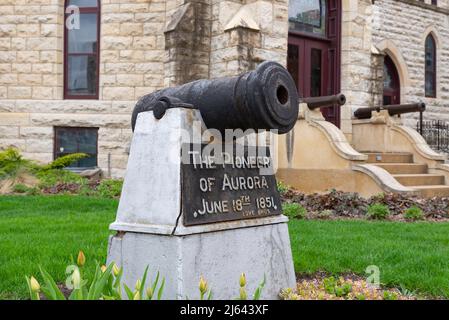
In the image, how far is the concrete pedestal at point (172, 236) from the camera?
3.76 meters

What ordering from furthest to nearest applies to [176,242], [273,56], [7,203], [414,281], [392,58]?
[392,58]
[273,56]
[7,203]
[414,281]
[176,242]

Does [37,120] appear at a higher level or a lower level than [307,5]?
lower

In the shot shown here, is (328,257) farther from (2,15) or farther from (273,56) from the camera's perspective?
(2,15)

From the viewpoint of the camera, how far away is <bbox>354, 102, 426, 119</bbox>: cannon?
13094 mm

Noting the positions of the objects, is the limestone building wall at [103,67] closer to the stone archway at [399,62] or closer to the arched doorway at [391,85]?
the stone archway at [399,62]

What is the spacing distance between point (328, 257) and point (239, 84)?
8.49ft

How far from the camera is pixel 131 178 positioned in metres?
4.15

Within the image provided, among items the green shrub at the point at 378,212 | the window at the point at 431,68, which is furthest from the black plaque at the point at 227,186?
the window at the point at 431,68

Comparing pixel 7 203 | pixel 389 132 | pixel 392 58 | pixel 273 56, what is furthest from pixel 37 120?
pixel 392 58

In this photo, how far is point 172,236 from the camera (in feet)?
12.3

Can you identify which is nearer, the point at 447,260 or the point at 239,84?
the point at 239,84

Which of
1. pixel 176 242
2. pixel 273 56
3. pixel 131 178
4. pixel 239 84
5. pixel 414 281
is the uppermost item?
pixel 273 56

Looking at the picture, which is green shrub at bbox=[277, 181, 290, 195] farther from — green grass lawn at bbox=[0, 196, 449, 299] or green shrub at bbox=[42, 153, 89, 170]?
green shrub at bbox=[42, 153, 89, 170]

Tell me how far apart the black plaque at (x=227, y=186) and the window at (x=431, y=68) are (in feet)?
68.4
